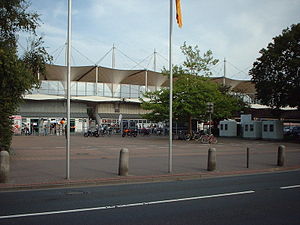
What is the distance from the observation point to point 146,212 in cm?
714

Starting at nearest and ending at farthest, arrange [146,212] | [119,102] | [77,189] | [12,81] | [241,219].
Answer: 1. [241,219]
2. [146,212]
3. [77,189]
4. [12,81]
5. [119,102]

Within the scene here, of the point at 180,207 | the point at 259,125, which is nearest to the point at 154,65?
the point at 259,125

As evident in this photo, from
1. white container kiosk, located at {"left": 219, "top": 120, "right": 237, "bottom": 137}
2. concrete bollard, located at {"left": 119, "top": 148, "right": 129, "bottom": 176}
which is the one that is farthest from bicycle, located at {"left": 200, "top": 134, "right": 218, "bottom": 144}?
concrete bollard, located at {"left": 119, "top": 148, "right": 129, "bottom": 176}

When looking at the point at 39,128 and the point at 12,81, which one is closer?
the point at 12,81

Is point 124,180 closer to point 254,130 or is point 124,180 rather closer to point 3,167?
point 3,167

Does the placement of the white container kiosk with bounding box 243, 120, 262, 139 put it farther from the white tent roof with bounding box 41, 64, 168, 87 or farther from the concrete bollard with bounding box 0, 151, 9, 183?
the concrete bollard with bounding box 0, 151, 9, 183

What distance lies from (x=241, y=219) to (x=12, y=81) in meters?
11.1

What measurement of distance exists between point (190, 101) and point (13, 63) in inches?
934

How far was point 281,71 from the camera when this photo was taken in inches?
1501

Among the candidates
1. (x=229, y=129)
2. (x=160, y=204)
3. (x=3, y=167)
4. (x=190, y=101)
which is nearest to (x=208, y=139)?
(x=190, y=101)

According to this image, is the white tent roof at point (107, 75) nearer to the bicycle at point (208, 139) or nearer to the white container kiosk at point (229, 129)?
the white container kiosk at point (229, 129)

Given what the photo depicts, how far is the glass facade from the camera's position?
70.4m

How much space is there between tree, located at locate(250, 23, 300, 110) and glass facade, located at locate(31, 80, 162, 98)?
32162 mm

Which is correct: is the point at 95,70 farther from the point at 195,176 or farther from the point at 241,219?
the point at 241,219
